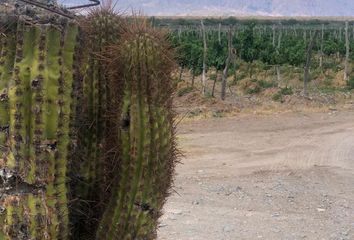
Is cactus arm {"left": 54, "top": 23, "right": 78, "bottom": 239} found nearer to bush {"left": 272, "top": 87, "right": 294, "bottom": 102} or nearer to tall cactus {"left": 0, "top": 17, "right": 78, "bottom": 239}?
tall cactus {"left": 0, "top": 17, "right": 78, "bottom": 239}

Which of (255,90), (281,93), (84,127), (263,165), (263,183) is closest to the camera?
(84,127)

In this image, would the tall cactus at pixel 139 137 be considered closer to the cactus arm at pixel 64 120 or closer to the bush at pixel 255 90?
the cactus arm at pixel 64 120

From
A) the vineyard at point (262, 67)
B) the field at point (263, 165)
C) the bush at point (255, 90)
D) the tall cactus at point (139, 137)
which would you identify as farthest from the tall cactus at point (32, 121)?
the bush at point (255, 90)

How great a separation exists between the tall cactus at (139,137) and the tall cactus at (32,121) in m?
0.44

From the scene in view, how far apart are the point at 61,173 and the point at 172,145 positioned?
67 cm

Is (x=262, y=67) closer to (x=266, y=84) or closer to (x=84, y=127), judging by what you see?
(x=266, y=84)

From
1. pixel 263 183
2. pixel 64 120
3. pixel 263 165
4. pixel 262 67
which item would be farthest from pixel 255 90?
pixel 64 120

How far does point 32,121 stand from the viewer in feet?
8.14

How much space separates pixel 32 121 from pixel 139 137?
562 mm

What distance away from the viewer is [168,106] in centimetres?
304

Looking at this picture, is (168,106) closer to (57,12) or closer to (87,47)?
(87,47)

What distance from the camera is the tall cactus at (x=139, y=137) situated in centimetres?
289

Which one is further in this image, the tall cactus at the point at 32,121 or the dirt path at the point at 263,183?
the dirt path at the point at 263,183

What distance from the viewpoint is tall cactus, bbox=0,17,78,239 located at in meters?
2.46
